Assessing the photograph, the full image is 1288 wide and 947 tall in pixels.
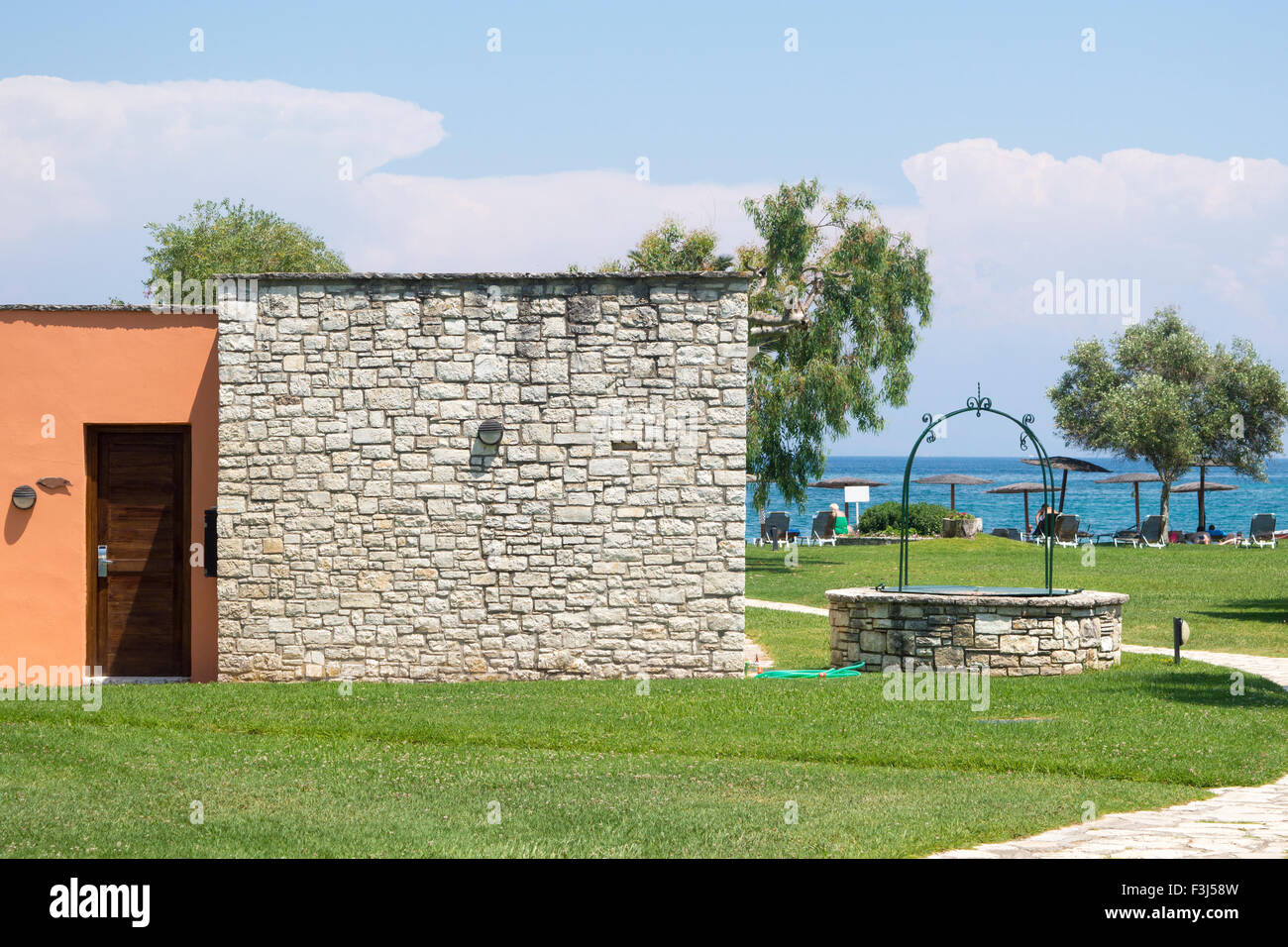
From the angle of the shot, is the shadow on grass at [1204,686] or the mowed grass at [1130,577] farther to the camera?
the mowed grass at [1130,577]

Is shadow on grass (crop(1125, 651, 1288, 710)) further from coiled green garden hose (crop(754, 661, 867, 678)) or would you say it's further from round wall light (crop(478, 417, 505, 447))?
round wall light (crop(478, 417, 505, 447))

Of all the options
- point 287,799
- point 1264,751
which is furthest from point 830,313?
point 287,799

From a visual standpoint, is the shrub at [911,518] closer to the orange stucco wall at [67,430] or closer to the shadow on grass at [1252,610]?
the shadow on grass at [1252,610]

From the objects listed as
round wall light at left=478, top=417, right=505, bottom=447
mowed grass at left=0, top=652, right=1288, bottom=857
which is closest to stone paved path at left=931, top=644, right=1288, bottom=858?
mowed grass at left=0, top=652, right=1288, bottom=857

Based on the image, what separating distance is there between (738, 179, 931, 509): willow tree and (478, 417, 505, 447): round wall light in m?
17.2

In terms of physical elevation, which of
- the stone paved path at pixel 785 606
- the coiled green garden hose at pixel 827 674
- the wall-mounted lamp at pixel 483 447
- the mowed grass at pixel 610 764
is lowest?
the stone paved path at pixel 785 606

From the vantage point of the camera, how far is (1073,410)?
4138 cm

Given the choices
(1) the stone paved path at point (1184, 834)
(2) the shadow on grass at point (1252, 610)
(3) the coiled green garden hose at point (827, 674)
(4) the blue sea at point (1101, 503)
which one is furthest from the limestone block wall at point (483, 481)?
(4) the blue sea at point (1101, 503)

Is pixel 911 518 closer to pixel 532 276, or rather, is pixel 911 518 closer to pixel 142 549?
pixel 532 276

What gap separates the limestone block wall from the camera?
531 inches

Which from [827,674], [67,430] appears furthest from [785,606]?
[67,430]

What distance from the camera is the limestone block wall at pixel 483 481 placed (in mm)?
13484

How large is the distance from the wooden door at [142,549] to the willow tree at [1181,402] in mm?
30434

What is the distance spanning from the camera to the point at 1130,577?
24922 millimetres
